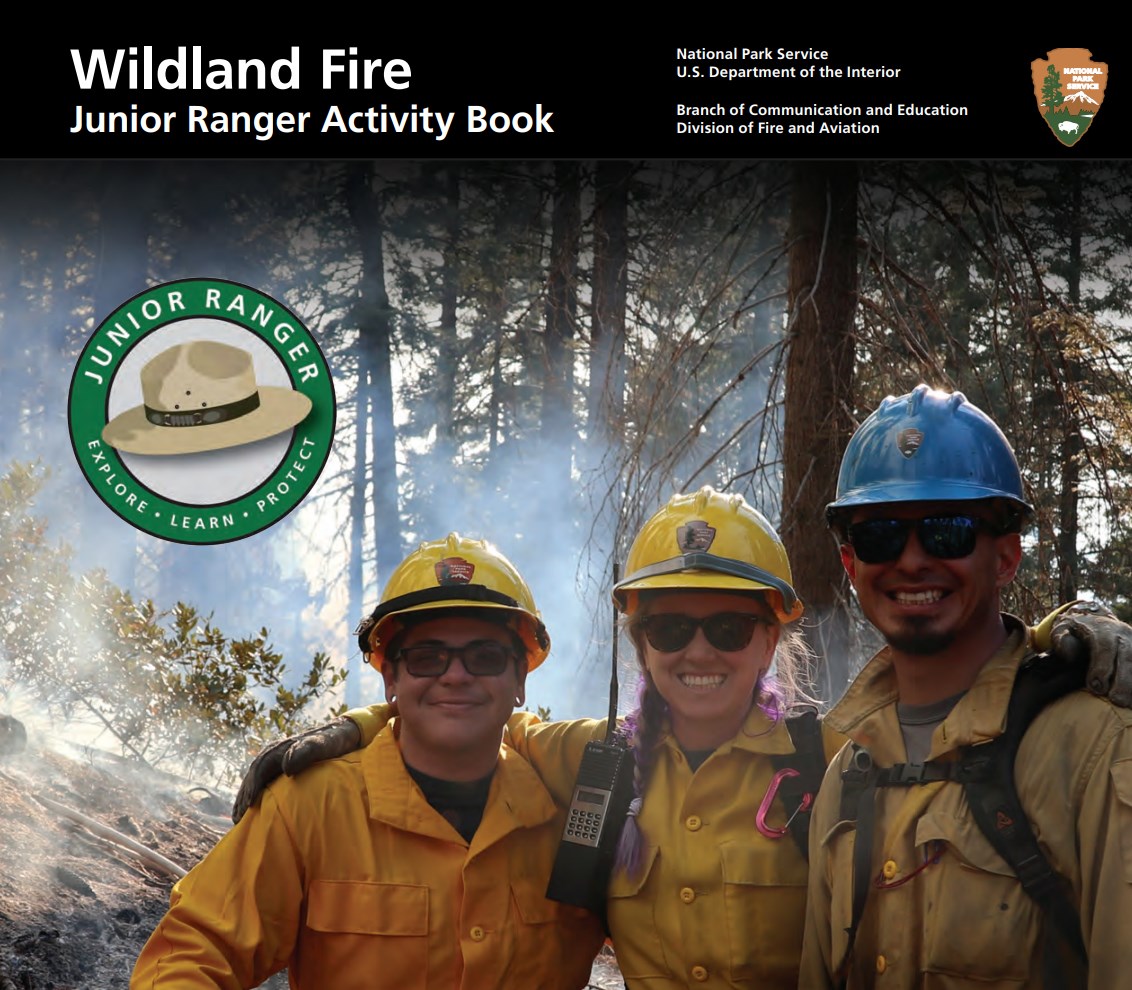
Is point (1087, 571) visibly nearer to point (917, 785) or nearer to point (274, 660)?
point (274, 660)

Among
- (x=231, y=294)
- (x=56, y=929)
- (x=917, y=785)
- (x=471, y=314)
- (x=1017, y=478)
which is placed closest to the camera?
(x=917, y=785)

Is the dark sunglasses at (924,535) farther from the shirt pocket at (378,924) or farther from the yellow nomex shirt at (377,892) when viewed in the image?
the shirt pocket at (378,924)

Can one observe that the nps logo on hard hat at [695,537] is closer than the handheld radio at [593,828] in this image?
No

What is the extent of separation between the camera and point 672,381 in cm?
698

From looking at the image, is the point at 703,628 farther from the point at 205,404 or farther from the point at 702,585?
the point at 205,404

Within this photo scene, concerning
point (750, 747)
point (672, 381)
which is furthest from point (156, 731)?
point (750, 747)

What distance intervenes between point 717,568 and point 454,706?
86 cm

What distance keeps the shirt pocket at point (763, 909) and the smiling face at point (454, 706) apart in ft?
2.50

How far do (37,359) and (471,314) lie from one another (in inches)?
188

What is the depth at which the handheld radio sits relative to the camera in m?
3.28

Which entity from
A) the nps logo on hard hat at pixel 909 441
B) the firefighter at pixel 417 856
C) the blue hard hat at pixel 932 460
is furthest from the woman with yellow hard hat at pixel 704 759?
the nps logo on hard hat at pixel 909 441
